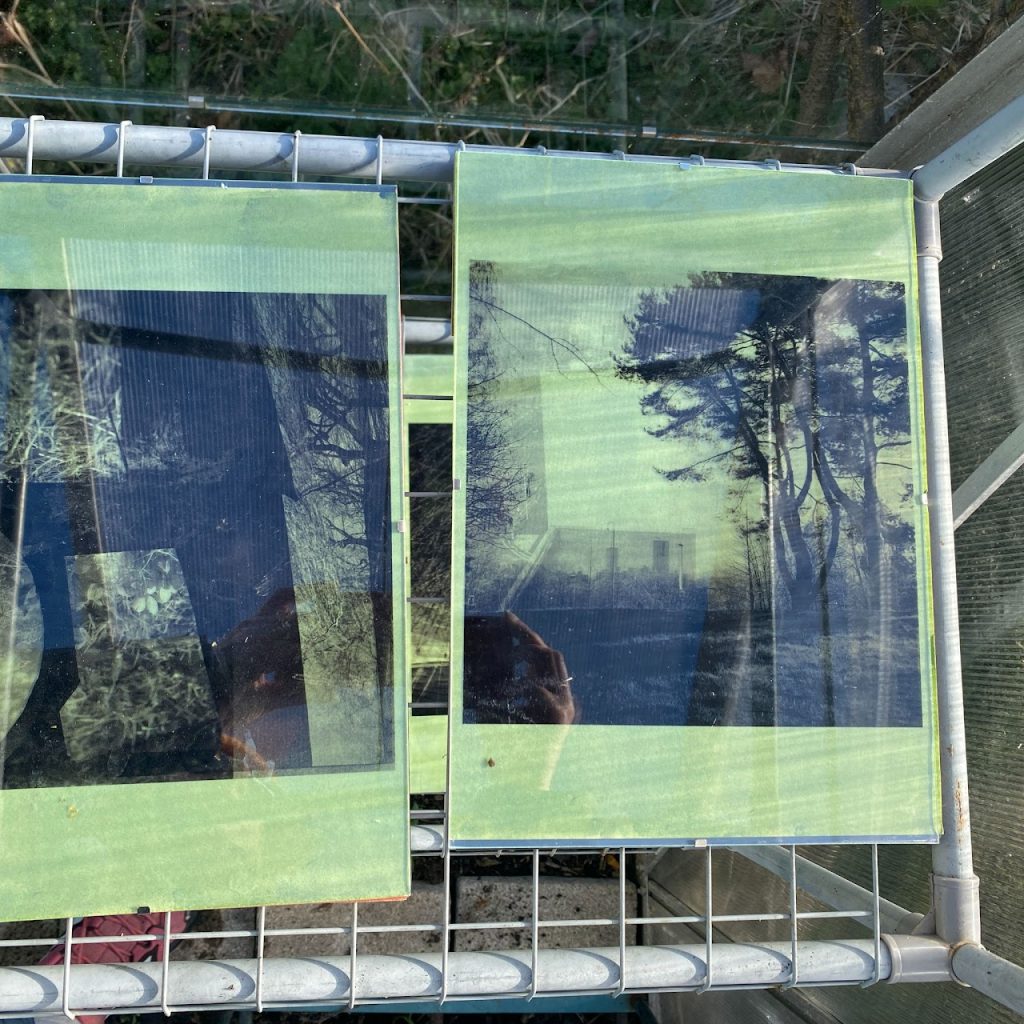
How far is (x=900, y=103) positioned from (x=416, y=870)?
8.36 ft

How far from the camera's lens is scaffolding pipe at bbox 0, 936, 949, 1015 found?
1.31m

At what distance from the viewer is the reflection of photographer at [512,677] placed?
4.46 feet

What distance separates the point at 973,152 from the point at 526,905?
2213 mm

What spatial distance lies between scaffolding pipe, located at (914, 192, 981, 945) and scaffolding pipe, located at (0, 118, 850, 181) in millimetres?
377

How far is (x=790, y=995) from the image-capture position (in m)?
1.95

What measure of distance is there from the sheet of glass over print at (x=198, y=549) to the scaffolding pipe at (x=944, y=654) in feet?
3.09

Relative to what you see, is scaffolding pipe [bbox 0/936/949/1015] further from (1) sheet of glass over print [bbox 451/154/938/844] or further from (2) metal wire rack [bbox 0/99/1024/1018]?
(1) sheet of glass over print [bbox 451/154/938/844]

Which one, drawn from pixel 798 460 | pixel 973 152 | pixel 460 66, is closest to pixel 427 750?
pixel 798 460

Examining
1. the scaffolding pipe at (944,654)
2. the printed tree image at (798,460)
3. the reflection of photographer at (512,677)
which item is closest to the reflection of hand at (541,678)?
the reflection of photographer at (512,677)

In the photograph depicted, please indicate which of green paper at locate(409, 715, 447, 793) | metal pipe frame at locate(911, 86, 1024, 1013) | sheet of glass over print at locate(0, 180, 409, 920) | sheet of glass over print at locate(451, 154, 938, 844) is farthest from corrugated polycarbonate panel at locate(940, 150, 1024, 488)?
green paper at locate(409, 715, 447, 793)

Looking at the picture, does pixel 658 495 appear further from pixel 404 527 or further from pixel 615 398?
pixel 404 527

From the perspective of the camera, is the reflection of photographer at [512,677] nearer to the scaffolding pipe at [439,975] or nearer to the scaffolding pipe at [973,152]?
the scaffolding pipe at [439,975]

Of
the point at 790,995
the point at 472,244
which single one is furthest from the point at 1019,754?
the point at 472,244

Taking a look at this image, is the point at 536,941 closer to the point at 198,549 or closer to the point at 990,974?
the point at 990,974
